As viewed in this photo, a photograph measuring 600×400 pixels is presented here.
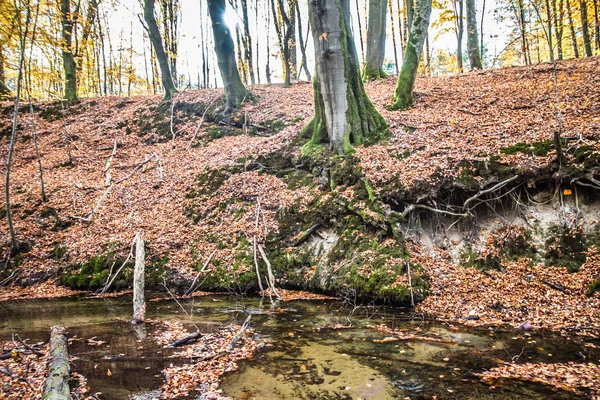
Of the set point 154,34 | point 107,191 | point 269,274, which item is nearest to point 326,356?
point 269,274

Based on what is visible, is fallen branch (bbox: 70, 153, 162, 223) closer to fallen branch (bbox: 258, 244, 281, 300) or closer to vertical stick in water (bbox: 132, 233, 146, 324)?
vertical stick in water (bbox: 132, 233, 146, 324)

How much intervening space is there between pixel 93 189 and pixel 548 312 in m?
13.6

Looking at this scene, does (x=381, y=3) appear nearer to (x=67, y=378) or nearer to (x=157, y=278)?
(x=157, y=278)

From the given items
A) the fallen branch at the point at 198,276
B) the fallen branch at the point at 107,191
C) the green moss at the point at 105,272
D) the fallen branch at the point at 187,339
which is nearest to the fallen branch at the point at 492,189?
the fallen branch at the point at 187,339

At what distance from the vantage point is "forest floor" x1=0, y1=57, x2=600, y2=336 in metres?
6.69

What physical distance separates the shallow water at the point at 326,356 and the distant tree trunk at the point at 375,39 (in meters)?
13.6

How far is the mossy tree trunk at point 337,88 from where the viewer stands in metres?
9.97

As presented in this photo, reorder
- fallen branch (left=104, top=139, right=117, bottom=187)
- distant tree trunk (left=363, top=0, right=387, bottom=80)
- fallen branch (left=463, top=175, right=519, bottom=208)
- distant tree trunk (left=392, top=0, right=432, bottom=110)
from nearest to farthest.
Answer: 1. fallen branch (left=463, top=175, right=519, bottom=208)
2. distant tree trunk (left=392, top=0, right=432, bottom=110)
3. fallen branch (left=104, top=139, right=117, bottom=187)
4. distant tree trunk (left=363, top=0, right=387, bottom=80)

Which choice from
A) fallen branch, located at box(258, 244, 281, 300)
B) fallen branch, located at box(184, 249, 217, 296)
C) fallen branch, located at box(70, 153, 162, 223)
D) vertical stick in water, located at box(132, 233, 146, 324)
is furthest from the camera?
fallen branch, located at box(70, 153, 162, 223)

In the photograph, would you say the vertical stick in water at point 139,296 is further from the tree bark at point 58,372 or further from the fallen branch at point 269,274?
the fallen branch at point 269,274

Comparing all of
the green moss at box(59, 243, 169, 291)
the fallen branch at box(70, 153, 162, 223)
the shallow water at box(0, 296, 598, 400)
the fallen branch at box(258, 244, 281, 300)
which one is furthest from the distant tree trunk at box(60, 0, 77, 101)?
the fallen branch at box(258, 244, 281, 300)

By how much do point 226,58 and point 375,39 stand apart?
6823 millimetres

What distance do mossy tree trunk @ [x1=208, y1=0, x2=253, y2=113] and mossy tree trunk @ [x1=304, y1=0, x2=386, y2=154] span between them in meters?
5.90

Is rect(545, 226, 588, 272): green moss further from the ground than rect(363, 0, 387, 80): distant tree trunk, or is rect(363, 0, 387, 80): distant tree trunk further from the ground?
rect(363, 0, 387, 80): distant tree trunk
